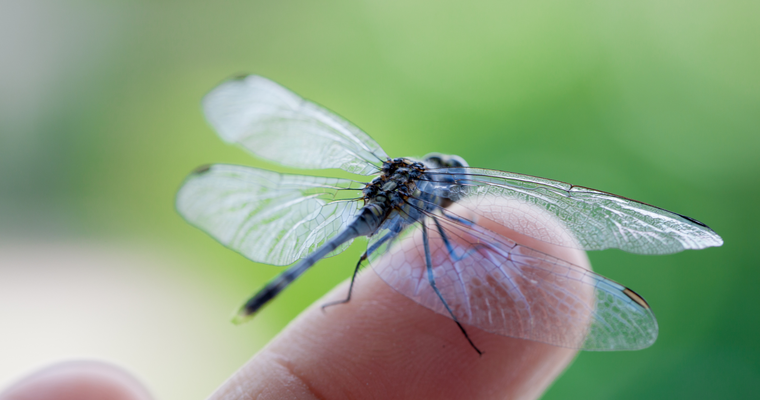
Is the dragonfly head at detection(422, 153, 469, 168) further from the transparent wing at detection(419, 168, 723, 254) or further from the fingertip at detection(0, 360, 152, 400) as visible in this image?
the fingertip at detection(0, 360, 152, 400)

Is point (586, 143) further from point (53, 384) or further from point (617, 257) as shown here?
point (53, 384)

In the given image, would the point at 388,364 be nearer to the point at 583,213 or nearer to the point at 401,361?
the point at 401,361

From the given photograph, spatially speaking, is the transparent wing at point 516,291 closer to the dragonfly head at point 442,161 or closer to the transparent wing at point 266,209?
the transparent wing at point 266,209

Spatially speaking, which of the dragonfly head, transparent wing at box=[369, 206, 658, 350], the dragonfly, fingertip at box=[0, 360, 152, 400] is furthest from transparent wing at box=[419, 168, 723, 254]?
fingertip at box=[0, 360, 152, 400]

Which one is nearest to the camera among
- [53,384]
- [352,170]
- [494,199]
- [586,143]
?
[53,384]

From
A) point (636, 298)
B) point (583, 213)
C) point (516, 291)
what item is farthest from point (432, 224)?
point (636, 298)

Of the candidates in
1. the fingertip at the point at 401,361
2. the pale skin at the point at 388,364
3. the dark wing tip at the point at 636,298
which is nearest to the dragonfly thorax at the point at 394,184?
the pale skin at the point at 388,364

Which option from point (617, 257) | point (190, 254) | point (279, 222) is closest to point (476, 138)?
point (617, 257)
